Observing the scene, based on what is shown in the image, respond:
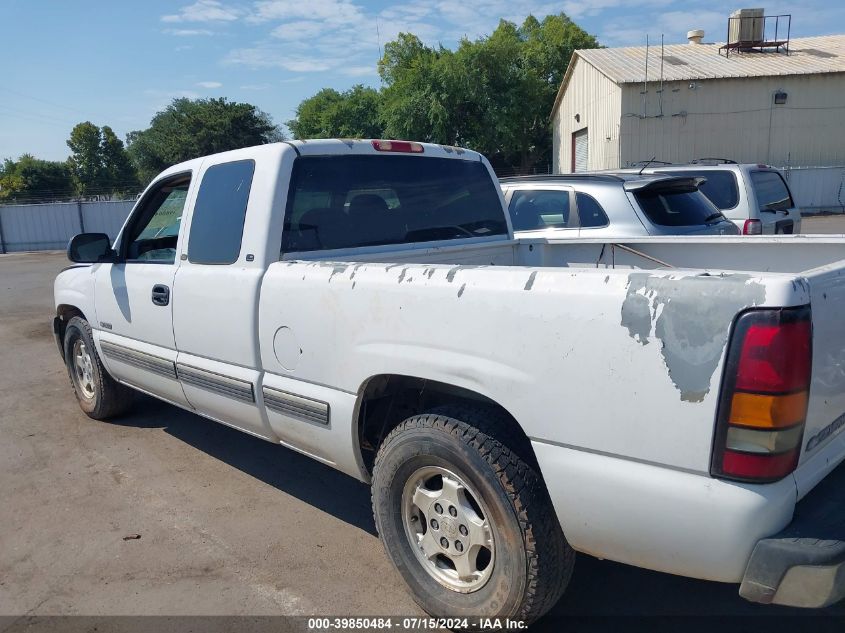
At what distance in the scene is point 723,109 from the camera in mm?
28969

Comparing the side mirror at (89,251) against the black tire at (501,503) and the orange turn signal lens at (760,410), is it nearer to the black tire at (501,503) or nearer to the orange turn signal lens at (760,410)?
the black tire at (501,503)

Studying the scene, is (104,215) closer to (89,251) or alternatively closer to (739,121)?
(89,251)

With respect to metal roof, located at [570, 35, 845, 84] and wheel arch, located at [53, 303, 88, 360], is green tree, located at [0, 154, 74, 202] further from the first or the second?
wheel arch, located at [53, 303, 88, 360]

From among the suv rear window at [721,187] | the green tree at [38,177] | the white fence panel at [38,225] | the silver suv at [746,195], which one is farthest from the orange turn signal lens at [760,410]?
the green tree at [38,177]

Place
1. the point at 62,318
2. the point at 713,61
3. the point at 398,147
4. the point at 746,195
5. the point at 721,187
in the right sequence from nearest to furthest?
1. the point at 398,147
2. the point at 62,318
3. the point at 746,195
4. the point at 721,187
5. the point at 713,61

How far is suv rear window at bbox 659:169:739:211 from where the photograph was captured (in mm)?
8992

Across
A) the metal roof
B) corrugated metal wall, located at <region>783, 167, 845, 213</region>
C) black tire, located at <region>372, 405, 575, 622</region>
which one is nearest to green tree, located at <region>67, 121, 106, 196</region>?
the metal roof

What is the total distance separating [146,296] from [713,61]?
3185 centimetres

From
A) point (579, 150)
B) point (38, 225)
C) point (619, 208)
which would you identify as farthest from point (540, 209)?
point (579, 150)

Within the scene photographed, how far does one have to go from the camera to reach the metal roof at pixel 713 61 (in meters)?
28.7

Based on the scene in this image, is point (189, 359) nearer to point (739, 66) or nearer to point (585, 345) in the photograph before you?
point (585, 345)

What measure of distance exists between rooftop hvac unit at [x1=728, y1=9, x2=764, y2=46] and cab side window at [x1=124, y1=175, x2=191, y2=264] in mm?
32381

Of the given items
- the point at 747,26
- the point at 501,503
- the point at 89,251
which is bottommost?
the point at 501,503

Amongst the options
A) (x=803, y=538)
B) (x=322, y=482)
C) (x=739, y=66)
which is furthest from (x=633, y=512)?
(x=739, y=66)
